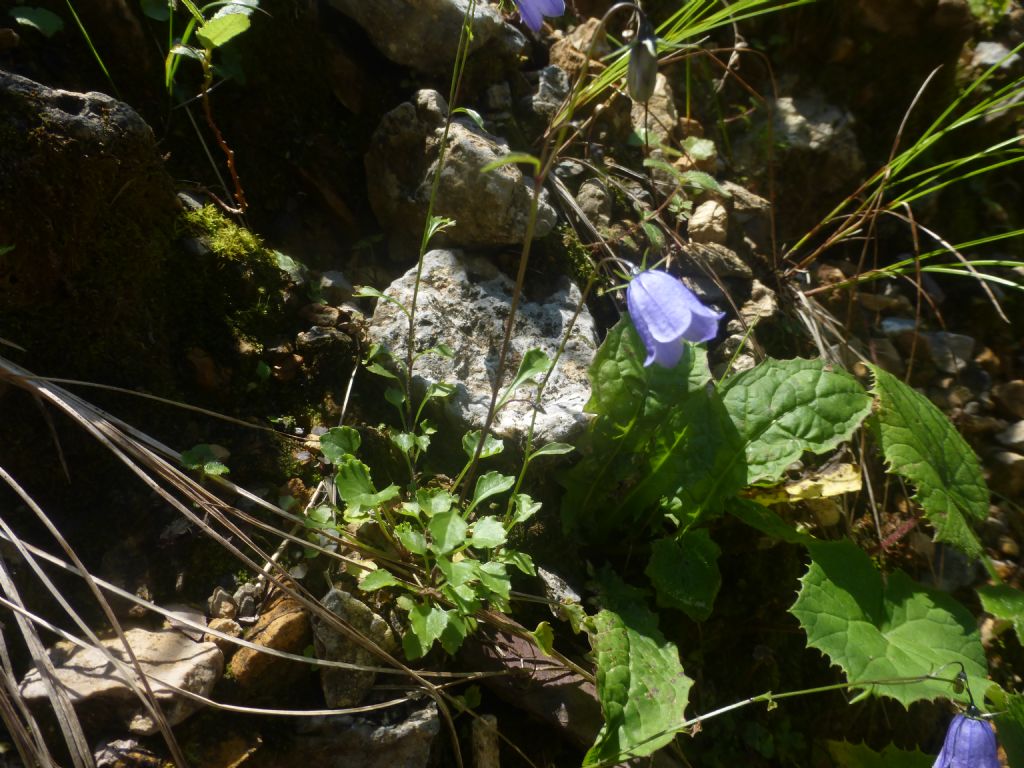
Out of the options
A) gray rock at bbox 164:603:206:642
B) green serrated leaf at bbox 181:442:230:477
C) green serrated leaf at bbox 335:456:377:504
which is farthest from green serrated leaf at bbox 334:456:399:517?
gray rock at bbox 164:603:206:642

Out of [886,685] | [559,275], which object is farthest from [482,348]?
[886,685]

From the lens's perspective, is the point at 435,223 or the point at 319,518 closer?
the point at 319,518

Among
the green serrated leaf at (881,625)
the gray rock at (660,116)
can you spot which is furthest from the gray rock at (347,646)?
the gray rock at (660,116)

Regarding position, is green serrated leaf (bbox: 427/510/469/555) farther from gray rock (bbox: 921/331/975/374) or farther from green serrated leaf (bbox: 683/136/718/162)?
gray rock (bbox: 921/331/975/374)

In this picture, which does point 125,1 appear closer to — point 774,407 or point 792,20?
point 774,407

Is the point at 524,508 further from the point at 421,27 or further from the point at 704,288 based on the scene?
the point at 421,27

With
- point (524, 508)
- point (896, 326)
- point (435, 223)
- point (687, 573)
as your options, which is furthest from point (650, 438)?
point (896, 326)
